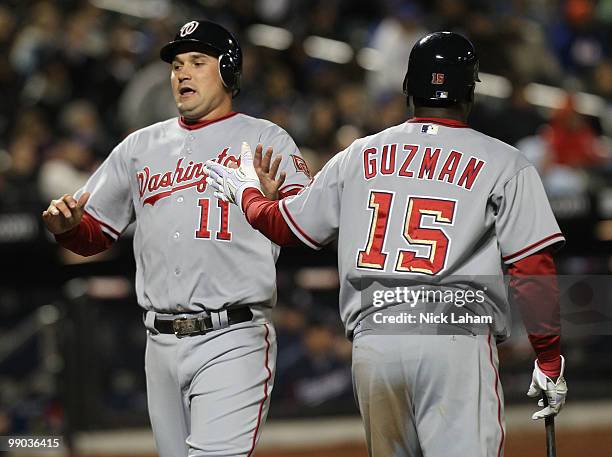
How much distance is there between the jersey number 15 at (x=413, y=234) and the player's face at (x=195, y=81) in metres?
1.14

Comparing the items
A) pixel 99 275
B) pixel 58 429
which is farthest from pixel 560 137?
pixel 58 429

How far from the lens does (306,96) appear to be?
11203 millimetres

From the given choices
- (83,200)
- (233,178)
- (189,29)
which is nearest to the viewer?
(233,178)

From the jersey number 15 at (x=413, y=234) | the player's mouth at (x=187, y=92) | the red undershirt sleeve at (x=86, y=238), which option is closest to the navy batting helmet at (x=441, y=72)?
the jersey number 15 at (x=413, y=234)

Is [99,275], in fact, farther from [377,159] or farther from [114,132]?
[377,159]

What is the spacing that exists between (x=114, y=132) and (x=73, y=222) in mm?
5520

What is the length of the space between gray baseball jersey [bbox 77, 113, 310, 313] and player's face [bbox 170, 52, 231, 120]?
10cm

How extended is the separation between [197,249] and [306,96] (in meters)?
6.67

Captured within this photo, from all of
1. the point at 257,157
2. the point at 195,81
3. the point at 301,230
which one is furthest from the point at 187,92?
the point at 301,230

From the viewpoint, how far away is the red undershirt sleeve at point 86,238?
4.89 m

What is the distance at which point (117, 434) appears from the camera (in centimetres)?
848

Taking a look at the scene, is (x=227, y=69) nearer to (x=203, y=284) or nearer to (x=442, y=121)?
(x=203, y=284)

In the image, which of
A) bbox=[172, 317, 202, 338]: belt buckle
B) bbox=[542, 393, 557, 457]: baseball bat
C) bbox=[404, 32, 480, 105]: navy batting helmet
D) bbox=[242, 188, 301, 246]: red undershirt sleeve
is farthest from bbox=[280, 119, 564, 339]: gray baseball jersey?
bbox=[172, 317, 202, 338]: belt buckle

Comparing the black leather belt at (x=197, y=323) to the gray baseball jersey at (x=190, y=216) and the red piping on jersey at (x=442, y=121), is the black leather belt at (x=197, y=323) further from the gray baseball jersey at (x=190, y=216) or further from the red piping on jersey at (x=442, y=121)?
the red piping on jersey at (x=442, y=121)
